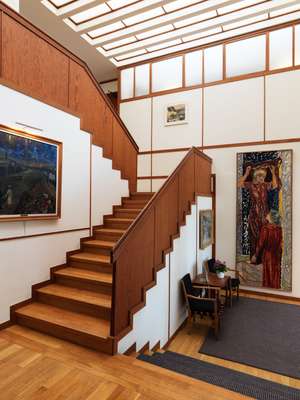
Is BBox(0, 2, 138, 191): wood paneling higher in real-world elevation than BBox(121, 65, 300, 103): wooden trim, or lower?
lower

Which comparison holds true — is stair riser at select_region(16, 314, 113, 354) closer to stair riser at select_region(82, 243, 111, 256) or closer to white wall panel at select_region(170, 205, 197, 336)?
stair riser at select_region(82, 243, 111, 256)

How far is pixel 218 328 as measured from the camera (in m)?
4.04

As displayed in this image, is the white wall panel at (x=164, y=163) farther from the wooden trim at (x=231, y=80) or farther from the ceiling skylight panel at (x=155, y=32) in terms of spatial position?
the ceiling skylight panel at (x=155, y=32)

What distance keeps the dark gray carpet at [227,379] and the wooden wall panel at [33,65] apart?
141 inches

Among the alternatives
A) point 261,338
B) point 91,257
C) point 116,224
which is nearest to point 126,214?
point 116,224

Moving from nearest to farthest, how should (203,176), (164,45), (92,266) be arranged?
(92,266) < (203,176) < (164,45)

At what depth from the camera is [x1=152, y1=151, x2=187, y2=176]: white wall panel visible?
21.2 ft

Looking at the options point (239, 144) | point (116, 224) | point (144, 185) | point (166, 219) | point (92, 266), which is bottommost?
point (92, 266)

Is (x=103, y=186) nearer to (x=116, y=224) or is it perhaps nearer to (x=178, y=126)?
(x=116, y=224)

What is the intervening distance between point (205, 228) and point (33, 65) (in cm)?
407

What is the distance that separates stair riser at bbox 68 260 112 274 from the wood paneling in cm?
211

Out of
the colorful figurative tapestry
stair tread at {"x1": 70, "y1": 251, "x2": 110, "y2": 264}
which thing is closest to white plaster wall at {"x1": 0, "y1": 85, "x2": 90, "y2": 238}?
stair tread at {"x1": 70, "y1": 251, "x2": 110, "y2": 264}

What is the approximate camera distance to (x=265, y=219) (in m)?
5.45

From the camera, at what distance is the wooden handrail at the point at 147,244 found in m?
2.63
